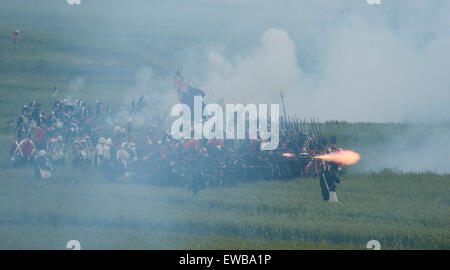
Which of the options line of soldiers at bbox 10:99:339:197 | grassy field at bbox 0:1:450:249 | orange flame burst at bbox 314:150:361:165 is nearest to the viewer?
grassy field at bbox 0:1:450:249

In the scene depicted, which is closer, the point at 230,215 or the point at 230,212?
the point at 230,215

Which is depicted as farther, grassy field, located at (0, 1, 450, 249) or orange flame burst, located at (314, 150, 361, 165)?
orange flame burst, located at (314, 150, 361, 165)

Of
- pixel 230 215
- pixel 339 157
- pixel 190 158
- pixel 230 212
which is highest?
pixel 190 158

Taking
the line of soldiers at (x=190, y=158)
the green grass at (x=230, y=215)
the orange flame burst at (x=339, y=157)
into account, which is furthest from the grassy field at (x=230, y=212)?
the orange flame burst at (x=339, y=157)

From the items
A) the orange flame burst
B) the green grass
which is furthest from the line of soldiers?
the green grass

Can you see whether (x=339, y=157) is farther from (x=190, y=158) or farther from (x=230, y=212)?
(x=190, y=158)

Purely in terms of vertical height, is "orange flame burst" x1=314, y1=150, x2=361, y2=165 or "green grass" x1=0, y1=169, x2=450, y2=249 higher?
"orange flame burst" x1=314, y1=150, x2=361, y2=165

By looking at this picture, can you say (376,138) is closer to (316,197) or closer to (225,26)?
(316,197)

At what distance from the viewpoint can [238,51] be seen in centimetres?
6619

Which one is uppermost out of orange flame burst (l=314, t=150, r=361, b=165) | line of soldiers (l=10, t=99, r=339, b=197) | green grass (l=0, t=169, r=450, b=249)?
line of soldiers (l=10, t=99, r=339, b=197)

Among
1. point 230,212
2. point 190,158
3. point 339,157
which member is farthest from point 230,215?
point 339,157

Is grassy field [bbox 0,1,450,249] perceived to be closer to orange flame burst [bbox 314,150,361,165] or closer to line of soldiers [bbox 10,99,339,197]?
line of soldiers [bbox 10,99,339,197]

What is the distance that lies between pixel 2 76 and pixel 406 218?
5379 cm

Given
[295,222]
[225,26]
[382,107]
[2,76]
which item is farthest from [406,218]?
[225,26]
